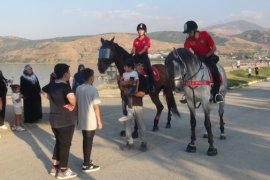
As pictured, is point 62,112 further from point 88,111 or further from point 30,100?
point 30,100

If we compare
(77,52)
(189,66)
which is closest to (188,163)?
(189,66)

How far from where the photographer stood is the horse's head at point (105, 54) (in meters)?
10.0

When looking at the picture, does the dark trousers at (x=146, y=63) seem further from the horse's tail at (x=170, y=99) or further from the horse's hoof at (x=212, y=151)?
the horse's hoof at (x=212, y=151)

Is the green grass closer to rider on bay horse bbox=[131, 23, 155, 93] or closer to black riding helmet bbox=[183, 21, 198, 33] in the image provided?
rider on bay horse bbox=[131, 23, 155, 93]

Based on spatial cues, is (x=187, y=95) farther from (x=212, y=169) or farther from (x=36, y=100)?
(x=36, y=100)

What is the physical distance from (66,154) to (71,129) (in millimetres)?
471

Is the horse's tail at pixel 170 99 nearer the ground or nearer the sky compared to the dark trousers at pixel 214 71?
nearer the ground

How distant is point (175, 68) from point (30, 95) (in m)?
6.39

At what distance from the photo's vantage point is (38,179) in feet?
23.3

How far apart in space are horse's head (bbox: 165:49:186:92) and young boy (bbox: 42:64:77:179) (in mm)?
2407

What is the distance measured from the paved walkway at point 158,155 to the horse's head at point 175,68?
1.62 m

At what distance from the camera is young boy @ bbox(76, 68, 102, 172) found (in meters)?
7.38

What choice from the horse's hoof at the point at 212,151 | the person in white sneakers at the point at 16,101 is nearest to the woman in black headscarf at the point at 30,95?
the person in white sneakers at the point at 16,101

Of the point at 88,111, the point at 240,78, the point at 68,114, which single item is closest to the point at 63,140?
the point at 68,114
